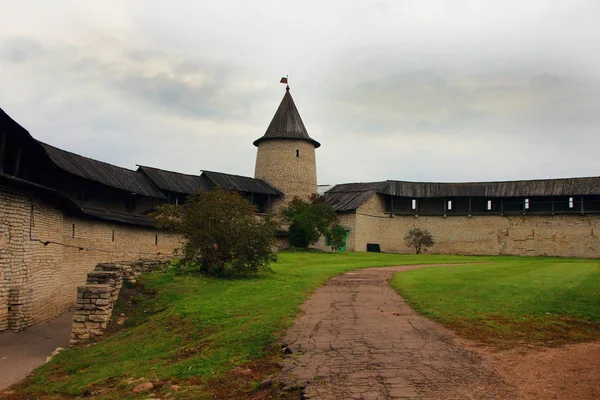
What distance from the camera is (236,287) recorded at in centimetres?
1795

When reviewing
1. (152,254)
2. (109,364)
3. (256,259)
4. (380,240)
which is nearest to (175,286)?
(256,259)

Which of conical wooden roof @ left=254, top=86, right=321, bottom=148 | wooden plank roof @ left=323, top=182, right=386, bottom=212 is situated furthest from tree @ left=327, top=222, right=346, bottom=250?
conical wooden roof @ left=254, top=86, right=321, bottom=148

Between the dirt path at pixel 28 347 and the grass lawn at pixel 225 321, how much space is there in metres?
0.66

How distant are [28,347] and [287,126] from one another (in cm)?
3769

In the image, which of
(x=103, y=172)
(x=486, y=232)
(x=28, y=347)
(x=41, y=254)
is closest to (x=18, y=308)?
(x=28, y=347)

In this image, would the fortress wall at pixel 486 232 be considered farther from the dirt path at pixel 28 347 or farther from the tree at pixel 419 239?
the dirt path at pixel 28 347

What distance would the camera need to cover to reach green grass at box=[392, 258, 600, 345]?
10484 mm

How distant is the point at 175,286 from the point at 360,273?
25.6 ft

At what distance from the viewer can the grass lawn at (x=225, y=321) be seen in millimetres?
9117

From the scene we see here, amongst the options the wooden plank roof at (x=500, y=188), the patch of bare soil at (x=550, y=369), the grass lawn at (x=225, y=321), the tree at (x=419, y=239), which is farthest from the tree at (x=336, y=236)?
the patch of bare soil at (x=550, y=369)

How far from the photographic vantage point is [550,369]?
8016mm

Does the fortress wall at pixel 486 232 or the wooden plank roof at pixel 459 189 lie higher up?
the wooden plank roof at pixel 459 189

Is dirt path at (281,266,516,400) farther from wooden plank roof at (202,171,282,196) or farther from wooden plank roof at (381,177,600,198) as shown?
wooden plank roof at (381,177,600,198)

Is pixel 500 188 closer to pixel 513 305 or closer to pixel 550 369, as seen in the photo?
pixel 513 305
